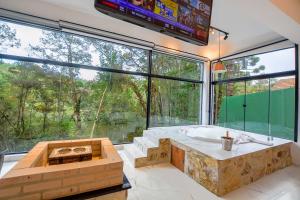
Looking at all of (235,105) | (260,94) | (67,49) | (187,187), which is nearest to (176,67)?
(235,105)

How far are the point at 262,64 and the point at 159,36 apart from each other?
2.63 metres

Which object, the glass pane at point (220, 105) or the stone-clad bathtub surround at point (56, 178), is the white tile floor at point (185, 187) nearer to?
the stone-clad bathtub surround at point (56, 178)

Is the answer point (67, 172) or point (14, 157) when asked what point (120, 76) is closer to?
point (14, 157)

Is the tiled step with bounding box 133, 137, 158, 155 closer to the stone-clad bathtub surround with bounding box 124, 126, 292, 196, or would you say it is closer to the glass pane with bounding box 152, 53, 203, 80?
the stone-clad bathtub surround with bounding box 124, 126, 292, 196

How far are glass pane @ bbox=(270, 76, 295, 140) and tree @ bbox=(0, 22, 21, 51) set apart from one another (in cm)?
533

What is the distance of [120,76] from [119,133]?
4.53ft

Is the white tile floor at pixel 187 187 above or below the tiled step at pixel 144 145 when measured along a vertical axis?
below

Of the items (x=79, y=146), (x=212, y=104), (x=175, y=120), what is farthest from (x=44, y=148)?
(x=212, y=104)

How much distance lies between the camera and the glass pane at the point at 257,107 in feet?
11.7

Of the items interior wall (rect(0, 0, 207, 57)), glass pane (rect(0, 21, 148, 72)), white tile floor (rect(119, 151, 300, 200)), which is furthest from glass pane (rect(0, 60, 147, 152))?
white tile floor (rect(119, 151, 300, 200))

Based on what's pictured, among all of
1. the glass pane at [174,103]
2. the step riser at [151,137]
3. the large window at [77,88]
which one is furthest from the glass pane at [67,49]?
the step riser at [151,137]

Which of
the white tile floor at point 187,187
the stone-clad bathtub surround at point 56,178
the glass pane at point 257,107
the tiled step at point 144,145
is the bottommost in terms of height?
the white tile floor at point 187,187

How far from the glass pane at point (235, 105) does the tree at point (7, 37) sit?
5076 millimetres

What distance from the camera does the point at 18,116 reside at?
9.00 feet
